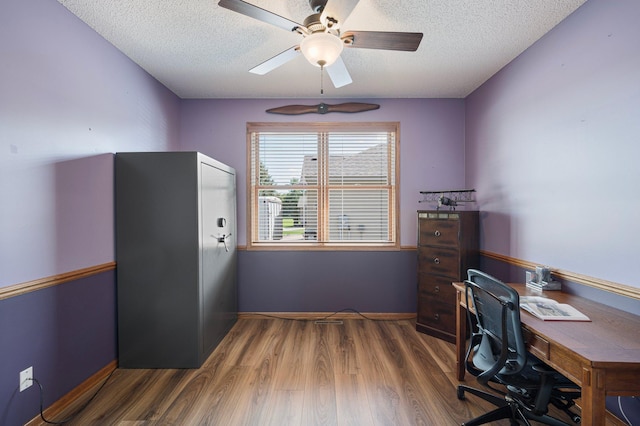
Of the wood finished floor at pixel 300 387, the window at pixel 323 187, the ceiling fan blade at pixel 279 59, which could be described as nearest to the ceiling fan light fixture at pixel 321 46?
the ceiling fan blade at pixel 279 59

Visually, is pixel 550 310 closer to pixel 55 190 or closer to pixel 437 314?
pixel 437 314

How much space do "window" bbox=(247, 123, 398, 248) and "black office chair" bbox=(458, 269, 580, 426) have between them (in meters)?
1.81

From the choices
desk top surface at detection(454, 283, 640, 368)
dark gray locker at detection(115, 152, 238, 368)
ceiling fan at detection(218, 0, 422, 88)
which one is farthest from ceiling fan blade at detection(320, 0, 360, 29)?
desk top surface at detection(454, 283, 640, 368)

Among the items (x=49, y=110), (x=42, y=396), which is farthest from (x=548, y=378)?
(x=49, y=110)

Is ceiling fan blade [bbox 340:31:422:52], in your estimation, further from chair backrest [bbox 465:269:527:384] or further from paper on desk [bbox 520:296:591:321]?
paper on desk [bbox 520:296:591:321]

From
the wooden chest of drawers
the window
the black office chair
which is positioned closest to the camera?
the black office chair

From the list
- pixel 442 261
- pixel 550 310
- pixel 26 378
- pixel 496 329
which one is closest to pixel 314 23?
pixel 496 329

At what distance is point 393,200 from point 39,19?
3.27m

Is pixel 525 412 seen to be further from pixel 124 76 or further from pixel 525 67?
pixel 124 76

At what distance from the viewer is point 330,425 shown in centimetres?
167

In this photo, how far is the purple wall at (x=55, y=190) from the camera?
59.6 inches

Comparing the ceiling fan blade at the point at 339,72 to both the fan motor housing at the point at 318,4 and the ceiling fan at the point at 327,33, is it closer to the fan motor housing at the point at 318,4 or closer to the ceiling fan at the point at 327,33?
the ceiling fan at the point at 327,33

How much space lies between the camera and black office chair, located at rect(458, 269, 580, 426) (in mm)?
1356

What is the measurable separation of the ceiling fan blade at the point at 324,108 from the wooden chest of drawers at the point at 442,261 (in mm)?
1392
